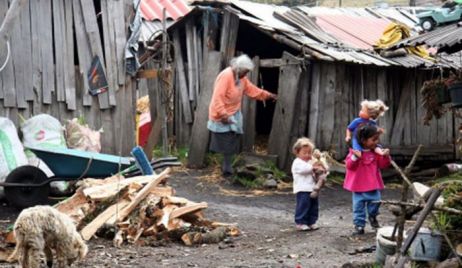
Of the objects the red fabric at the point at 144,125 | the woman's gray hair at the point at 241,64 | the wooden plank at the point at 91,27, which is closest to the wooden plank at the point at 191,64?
the red fabric at the point at 144,125

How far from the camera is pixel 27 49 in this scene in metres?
11.2

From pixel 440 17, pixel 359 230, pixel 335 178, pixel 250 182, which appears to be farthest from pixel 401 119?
pixel 359 230

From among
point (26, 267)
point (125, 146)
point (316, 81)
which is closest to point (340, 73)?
point (316, 81)

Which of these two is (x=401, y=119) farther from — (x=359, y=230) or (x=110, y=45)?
(x=359, y=230)

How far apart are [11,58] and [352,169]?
5259 millimetres

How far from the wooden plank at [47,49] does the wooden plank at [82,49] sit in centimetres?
47

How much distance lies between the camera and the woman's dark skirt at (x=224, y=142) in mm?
14016

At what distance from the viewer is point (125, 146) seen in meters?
12.6

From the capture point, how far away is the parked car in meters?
10.2

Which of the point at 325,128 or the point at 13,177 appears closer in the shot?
the point at 13,177

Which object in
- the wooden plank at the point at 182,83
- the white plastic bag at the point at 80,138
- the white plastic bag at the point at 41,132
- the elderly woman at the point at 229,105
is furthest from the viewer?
the wooden plank at the point at 182,83

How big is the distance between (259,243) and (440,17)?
4314 mm

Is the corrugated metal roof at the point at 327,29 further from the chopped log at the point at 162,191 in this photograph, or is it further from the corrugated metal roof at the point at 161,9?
the chopped log at the point at 162,191

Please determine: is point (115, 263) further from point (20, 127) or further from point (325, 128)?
point (325, 128)
